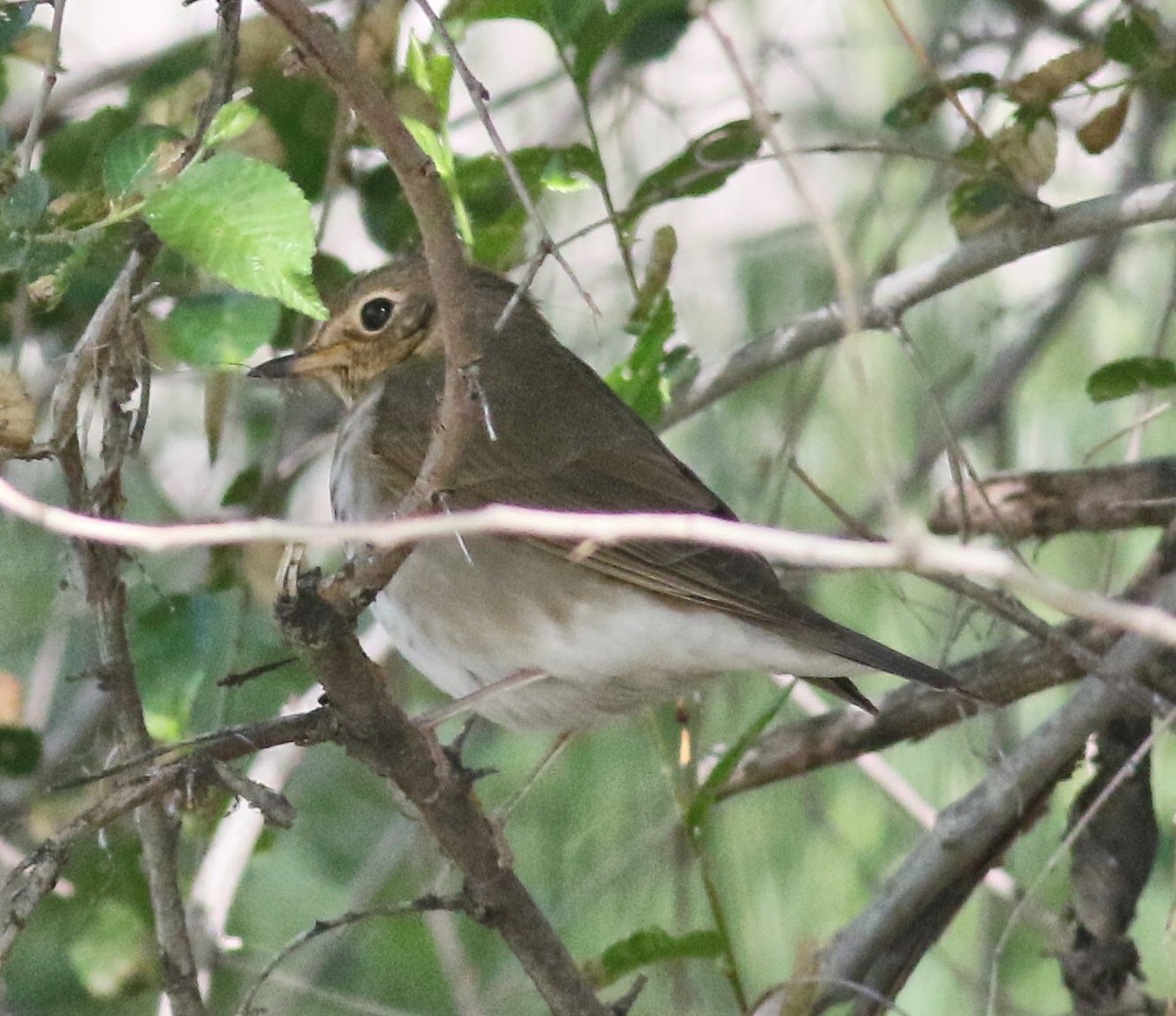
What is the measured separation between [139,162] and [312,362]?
125 centimetres

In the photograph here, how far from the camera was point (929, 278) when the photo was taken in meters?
3.43

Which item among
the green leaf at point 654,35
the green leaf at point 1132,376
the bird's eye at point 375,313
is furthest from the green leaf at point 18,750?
the green leaf at point 1132,376

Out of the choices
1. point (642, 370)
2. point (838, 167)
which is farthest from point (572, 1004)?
point (838, 167)

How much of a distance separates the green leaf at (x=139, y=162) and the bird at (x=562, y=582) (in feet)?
1.97

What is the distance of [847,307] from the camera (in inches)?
66.5

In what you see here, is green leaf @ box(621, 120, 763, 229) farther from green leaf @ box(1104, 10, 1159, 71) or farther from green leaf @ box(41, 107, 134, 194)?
green leaf @ box(41, 107, 134, 194)

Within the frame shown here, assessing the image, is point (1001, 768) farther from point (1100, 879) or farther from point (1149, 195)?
point (1149, 195)

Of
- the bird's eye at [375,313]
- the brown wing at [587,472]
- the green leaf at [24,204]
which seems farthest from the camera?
the bird's eye at [375,313]

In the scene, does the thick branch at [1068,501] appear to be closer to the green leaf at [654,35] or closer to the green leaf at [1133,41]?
the green leaf at [1133,41]

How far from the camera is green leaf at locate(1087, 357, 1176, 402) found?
329cm

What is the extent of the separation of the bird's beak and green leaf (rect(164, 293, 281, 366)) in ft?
2.49

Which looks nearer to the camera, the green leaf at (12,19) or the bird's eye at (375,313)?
the green leaf at (12,19)

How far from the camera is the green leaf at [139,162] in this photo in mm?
2551

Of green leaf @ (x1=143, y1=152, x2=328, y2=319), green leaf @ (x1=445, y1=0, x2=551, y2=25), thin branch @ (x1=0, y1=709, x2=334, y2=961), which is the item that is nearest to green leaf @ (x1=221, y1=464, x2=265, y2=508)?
green leaf @ (x1=445, y1=0, x2=551, y2=25)
